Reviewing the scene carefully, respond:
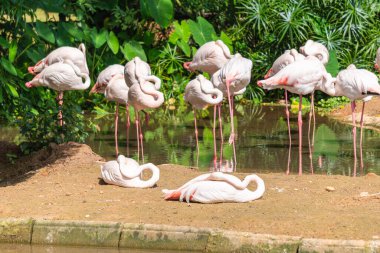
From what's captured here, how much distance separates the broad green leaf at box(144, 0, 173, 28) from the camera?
14797 millimetres

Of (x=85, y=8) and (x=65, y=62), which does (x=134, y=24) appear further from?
(x=65, y=62)

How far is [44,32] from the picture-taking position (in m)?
12.8

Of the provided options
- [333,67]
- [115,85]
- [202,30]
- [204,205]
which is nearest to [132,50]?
[202,30]

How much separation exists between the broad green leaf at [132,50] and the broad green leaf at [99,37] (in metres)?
0.35

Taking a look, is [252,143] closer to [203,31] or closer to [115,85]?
[115,85]

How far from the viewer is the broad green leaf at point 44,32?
12.8 metres

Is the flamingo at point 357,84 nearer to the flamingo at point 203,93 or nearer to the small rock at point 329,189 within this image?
the flamingo at point 203,93

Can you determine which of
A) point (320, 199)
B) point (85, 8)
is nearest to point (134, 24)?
point (85, 8)

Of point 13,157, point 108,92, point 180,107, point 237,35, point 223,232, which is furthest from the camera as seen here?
point 237,35

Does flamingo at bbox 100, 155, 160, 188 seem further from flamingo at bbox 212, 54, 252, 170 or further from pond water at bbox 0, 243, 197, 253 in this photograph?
flamingo at bbox 212, 54, 252, 170

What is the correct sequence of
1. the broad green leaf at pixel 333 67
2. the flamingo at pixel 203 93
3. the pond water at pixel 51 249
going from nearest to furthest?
1. the pond water at pixel 51 249
2. the flamingo at pixel 203 93
3. the broad green leaf at pixel 333 67

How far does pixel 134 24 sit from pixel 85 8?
1.10m

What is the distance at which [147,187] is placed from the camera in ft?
A: 26.2

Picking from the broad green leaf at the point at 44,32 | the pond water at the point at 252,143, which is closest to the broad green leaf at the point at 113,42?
the pond water at the point at 252,143
